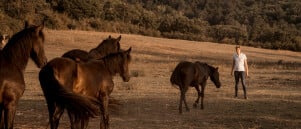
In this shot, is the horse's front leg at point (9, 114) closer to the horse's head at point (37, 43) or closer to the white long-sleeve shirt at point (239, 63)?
the horse's head at point (37, 43)

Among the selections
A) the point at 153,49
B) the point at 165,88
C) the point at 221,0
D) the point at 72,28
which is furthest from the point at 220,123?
the point at 221,0

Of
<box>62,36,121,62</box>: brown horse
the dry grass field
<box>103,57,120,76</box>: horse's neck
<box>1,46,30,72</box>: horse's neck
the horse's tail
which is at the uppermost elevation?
<box>1,46,30,72</box>: horse's neck

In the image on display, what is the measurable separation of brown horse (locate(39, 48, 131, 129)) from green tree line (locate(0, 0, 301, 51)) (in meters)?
27.9

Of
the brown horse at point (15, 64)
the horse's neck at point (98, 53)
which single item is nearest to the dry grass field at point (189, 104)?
the horse's neck at point (98, 53)

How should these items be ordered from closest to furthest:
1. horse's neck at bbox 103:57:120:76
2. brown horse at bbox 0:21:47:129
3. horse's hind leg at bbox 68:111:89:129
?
brown horse at bbox 0:21:47:129, horse's hind leg at bbox 68:111:89:129, horse's neck at bbox 103:57:120:76

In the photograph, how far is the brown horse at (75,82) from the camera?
28.8 feet

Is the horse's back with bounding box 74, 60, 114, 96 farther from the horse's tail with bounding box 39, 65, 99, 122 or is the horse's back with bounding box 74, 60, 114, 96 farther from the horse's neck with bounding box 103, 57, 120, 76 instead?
the horse's tail with bounding box 39, 65, 99, 122

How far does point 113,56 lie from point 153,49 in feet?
101

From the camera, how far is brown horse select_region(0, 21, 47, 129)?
8211 mm

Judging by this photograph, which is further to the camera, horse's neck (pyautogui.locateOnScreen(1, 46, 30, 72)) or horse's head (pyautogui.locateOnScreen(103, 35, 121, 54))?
horse's head (pyautogui.locateOnScreen(103, 35, 121, 54))

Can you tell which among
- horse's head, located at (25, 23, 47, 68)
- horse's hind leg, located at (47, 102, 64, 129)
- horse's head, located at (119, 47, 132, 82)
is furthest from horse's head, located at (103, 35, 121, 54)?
horse's head, located at (25, 23, 47, 68)

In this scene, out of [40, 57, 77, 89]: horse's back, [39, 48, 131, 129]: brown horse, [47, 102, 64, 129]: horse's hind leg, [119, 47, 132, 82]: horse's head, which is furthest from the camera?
[119, 47, 132, 82]: horse's head

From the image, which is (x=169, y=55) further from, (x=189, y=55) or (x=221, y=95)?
(x=221, y=95)

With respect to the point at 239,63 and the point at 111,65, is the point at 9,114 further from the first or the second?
the point at 239,63
